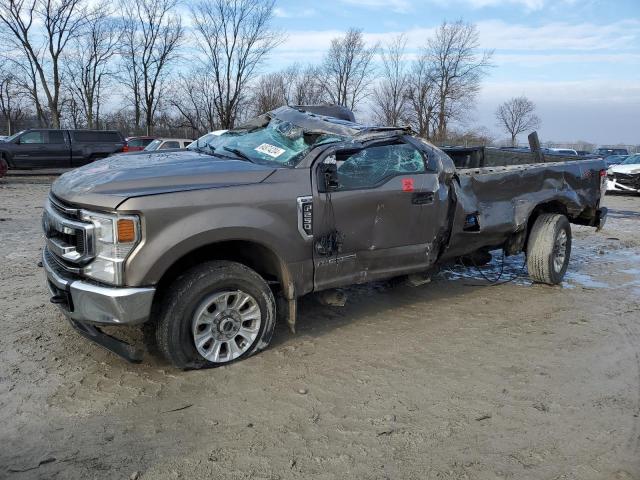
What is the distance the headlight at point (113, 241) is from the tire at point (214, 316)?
0.42 metres

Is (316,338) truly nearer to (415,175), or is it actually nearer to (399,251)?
(399,251)

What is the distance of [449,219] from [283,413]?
2625 mm

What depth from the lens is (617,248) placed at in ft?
27.2

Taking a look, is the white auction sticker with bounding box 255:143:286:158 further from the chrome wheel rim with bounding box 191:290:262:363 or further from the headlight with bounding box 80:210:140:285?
the headlight with bounding box 80:210:140:285

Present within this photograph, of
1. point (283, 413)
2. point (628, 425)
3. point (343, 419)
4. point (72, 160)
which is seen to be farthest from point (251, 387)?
point (72, 160)

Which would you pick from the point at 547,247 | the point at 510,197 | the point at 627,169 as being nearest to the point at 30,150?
the point at 510,197

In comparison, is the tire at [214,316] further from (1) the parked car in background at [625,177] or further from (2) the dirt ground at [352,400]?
(1) the parked car in background at [625,177]

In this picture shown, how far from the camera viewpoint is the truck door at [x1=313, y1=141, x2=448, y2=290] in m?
3.98

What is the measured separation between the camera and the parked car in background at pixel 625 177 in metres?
17.0

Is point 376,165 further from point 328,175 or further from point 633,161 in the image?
point 633,161

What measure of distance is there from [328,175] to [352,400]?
170 centimetres

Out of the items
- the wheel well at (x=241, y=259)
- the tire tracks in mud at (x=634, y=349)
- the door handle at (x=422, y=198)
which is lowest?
the tire tracks in mud at (x=634, y=349)

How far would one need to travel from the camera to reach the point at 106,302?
3191 millimetres

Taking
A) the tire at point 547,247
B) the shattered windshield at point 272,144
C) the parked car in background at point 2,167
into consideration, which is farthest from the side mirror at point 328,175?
the parked car in background at point 2,167
